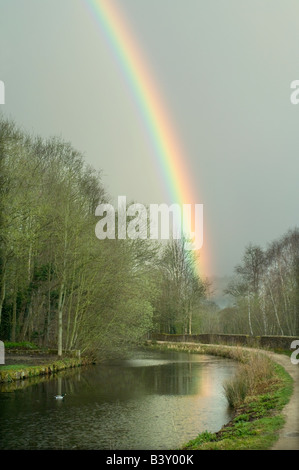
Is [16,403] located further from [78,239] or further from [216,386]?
[78,239]

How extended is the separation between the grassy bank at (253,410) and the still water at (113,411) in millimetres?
720

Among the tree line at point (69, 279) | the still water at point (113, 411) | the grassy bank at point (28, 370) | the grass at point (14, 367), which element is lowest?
the still water at point (113, 411)

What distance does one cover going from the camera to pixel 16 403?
16328mm

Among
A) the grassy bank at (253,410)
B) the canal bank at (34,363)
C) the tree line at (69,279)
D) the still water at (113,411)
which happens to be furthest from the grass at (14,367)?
the grassy bank at (253,410)

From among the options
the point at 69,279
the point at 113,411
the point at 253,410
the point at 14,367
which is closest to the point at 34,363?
the point at 14,367

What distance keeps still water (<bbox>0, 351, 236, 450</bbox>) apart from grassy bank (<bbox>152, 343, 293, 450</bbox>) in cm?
72

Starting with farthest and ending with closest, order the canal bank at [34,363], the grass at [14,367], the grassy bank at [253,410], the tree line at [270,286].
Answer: the tree line at [270,286] < the grass at [14,367] < the canal bank at [34,363] < the grassy bank at [253,410]

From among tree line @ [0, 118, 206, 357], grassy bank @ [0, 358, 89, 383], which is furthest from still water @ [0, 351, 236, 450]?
tree line @ [0, 118, 206, 357]

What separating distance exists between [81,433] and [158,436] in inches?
75.1

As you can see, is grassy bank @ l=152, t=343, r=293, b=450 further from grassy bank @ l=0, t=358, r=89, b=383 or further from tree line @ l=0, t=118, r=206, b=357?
tree line @ l=0, t=118, r=206, b=357

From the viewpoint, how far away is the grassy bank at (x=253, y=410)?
9023 millimetres

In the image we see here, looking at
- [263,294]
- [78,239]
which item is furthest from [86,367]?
[263,294]

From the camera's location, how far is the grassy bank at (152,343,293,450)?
9023 millimetres

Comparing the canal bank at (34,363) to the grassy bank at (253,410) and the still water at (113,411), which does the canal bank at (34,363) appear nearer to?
the still water at (113,411)
